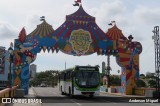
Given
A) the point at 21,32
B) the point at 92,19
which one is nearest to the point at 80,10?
the point at 92,19

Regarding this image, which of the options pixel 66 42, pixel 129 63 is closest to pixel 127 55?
pixel 129 63

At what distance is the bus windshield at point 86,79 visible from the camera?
3288 centimetres

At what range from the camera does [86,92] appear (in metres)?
32.9

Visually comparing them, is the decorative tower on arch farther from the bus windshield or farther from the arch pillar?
the bus windshield

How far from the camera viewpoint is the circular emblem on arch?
40263 mm

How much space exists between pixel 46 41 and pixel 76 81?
8.53 meters

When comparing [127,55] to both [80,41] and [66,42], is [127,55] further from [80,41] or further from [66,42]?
[66,42]

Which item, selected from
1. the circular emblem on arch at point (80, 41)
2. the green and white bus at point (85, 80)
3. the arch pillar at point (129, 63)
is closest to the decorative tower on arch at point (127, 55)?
the arch pillar at point (129, 63)

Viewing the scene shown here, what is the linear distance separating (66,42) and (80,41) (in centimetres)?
166

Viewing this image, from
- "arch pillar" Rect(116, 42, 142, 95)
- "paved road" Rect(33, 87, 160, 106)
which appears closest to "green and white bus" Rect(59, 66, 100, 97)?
"paved road" Rect(33, 87, 160, 106)

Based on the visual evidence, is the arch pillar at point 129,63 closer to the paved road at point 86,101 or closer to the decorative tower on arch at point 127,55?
the decorative tower on arch at point 127,55

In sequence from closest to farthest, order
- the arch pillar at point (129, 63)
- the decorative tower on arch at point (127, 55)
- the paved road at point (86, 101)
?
the paved road at point (86, 101)
the decorative tower on arch at point (127, 55)
the arch pillar at point (129, 63)

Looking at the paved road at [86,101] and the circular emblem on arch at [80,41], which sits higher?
the circular emblem on arch at [80,41]

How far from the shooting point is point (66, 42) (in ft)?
131
